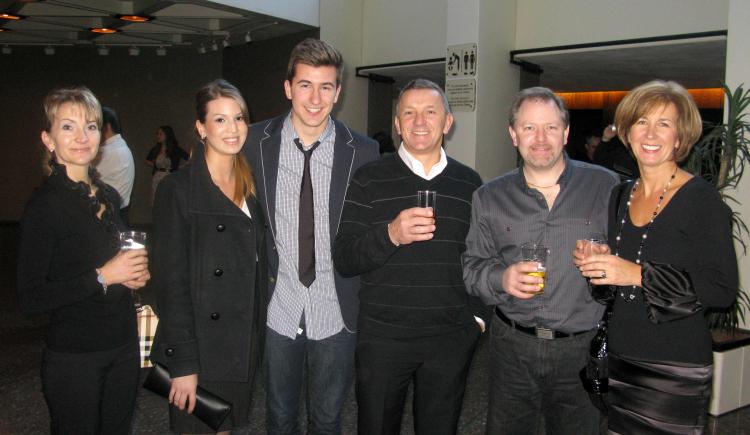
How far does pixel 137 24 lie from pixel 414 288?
8.88 meters

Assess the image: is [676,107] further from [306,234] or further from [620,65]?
[620,65]

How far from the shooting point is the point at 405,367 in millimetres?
2219

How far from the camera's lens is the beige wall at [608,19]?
261 inches

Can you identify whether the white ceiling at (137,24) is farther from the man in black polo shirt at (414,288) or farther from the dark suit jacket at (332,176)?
the man in black polo shirt at (414,288)

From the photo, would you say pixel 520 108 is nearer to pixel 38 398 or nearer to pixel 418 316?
pixel 418 316

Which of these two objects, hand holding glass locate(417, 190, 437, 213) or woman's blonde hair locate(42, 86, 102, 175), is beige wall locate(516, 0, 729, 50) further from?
woman's blonde hair locate(42, 86, 102, 175)

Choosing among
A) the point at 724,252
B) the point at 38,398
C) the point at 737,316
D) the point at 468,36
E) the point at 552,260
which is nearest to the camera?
the point at 724,252

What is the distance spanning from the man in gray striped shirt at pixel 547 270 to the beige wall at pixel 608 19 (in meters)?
5.56

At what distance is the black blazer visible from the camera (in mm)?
1990

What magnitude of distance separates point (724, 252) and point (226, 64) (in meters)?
10.3

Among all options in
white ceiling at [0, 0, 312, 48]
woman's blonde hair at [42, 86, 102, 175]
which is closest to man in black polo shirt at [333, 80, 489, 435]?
woman's blonde hair at [42, 86, 102, 175]

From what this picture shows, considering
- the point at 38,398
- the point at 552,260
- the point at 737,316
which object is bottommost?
the point at 38,398

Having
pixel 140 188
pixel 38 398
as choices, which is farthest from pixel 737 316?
pixel 140 188

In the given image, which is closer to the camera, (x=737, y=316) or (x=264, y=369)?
(x=264, y=369)
